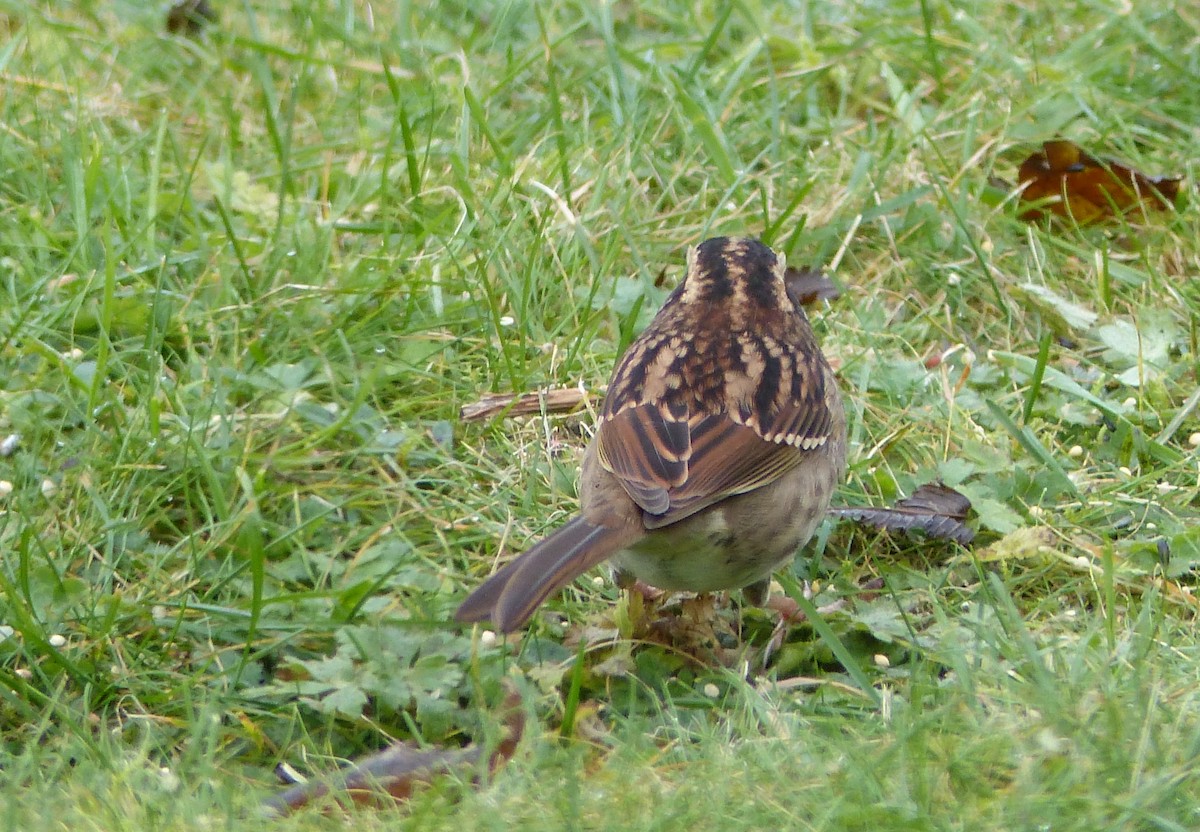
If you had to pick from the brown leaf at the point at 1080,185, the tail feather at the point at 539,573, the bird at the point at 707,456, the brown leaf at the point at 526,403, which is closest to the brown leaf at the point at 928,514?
the bird at the point at 707,456

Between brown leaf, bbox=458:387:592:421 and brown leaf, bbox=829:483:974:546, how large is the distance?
960 mm

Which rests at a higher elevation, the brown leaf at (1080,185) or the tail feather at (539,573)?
the brown leaf at (1080,185)

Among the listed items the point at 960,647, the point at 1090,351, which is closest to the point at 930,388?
the point at 1090,351

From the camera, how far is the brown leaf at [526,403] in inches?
217

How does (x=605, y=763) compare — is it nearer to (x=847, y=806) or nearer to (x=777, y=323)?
(x=847, y=806)

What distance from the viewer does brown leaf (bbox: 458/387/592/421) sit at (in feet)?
18.1

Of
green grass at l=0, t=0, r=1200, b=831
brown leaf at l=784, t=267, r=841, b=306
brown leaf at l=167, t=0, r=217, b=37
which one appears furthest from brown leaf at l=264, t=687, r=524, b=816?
brown leaf at l=167, t=0, r=217, b=37

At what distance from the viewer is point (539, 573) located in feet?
13.5

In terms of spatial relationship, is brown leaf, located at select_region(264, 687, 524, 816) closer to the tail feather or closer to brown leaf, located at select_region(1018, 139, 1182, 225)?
the tail feather

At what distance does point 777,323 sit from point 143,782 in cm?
233

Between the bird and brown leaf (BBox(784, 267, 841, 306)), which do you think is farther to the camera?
brown leaf (BBox(784, 267, 841, 306))

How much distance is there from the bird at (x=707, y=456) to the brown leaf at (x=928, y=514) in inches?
9.4

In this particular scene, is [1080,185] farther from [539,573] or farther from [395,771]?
[395,771]

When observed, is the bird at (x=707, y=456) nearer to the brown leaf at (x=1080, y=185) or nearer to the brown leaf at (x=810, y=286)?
the brown leaf at (x=810, y=286)
